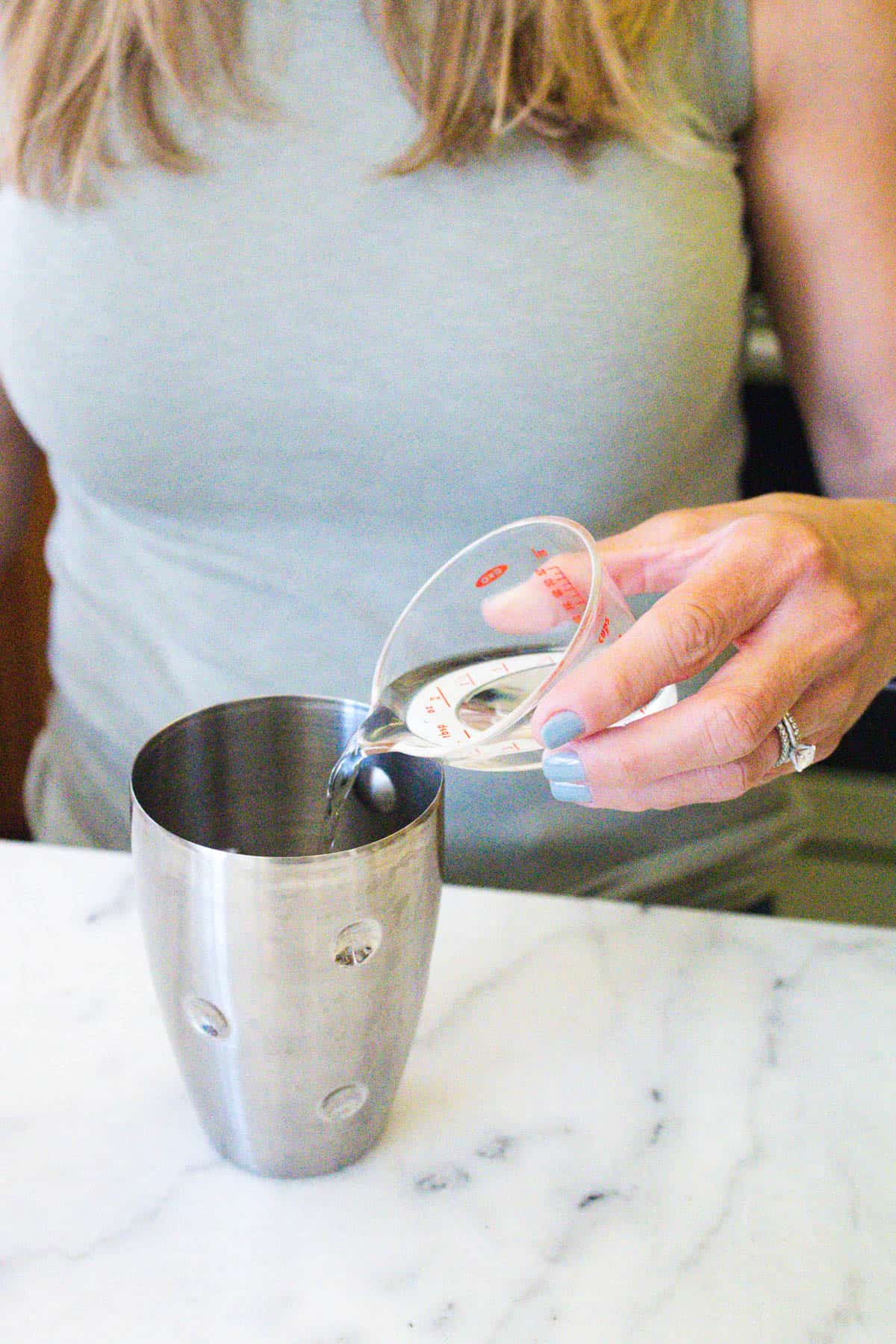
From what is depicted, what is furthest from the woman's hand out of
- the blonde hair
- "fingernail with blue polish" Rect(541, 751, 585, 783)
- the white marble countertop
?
the blonde hair

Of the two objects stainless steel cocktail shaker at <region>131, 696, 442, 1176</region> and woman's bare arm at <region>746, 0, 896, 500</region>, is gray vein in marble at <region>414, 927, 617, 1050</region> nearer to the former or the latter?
stainless steel cocktail shaker at <region>131, 696, 442, 1176</region>

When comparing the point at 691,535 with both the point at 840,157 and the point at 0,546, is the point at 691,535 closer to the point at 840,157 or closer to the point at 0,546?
the point at 840,157

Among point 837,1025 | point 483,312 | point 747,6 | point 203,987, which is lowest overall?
point 837,1025

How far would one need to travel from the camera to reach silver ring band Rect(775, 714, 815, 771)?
22.4 inches

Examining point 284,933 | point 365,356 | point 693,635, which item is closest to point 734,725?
point 693,635

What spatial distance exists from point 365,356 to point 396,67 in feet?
0.58

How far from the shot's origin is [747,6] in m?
0.81

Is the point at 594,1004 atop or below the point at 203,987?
below

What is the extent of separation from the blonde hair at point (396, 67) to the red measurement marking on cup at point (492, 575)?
0.33 m

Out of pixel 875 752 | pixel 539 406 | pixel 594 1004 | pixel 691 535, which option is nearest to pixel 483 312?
pixel 539 406

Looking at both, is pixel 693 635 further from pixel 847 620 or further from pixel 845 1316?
pixel 845 1316

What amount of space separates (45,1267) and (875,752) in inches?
54.3

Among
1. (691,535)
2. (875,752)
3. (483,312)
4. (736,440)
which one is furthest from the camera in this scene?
(875,752)

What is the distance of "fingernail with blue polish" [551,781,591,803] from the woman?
33cm
